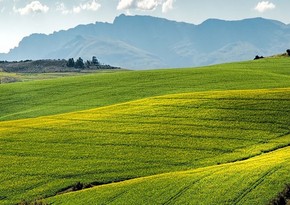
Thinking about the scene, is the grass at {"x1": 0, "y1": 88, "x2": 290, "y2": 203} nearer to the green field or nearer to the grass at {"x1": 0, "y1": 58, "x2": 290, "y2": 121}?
the green field

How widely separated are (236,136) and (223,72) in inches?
1761

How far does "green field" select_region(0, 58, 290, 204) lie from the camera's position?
27.7 meters

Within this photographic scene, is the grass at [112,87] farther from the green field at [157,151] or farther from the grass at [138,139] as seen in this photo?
the grass at [138,139]

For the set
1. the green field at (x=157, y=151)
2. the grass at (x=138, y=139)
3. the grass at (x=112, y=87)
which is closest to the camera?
the green field at (x=157, y=151)

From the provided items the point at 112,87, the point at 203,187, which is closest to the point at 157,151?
the point at 203,187

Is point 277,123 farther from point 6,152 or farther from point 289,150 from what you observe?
point 6,152

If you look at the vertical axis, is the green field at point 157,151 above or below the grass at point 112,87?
below

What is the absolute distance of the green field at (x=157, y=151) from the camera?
27672 millimetres

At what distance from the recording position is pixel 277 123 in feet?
142

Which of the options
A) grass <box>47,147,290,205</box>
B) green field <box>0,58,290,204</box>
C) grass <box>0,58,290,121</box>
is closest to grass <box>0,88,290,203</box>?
green field <box>0,58,290,204</box>

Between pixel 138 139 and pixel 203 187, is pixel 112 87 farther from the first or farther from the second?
pixel 203 187

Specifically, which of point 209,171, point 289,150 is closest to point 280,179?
point 209,171

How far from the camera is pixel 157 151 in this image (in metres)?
37.2

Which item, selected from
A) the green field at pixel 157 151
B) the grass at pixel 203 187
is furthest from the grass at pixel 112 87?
the grass at pixel 203 187
